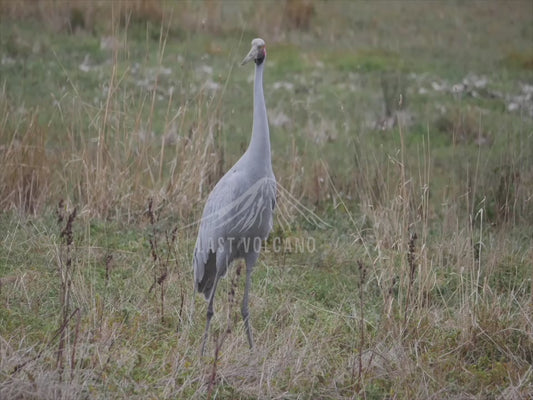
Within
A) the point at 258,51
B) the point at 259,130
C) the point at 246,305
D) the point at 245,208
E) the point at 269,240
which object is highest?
the point at 258,51

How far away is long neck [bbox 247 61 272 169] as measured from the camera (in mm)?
4453

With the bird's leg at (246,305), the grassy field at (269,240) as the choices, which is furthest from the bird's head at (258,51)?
the bird's leg at (246,305)

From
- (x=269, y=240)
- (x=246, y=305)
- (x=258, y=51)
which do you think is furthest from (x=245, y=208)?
(x=269, y=240)

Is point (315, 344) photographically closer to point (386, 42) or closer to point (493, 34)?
point (386, 42)

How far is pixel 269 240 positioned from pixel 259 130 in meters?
2.00

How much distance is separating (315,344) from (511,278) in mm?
1760

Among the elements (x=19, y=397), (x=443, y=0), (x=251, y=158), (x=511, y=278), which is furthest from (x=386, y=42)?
(x=19, y=397)

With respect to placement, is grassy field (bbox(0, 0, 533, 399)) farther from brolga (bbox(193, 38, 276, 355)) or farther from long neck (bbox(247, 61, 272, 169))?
long neck (bbox(247, 61, 272, 169))

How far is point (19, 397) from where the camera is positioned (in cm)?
357

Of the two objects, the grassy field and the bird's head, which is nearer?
the grassy field

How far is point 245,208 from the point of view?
4.59 meters

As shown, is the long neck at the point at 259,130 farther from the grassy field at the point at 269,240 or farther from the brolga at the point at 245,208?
the grassy field at the point at 269,240

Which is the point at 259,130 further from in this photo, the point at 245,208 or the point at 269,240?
the point at 269,240

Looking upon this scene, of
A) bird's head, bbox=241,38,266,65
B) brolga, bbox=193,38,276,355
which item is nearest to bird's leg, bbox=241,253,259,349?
brolga, bbox=193,38,276,355
